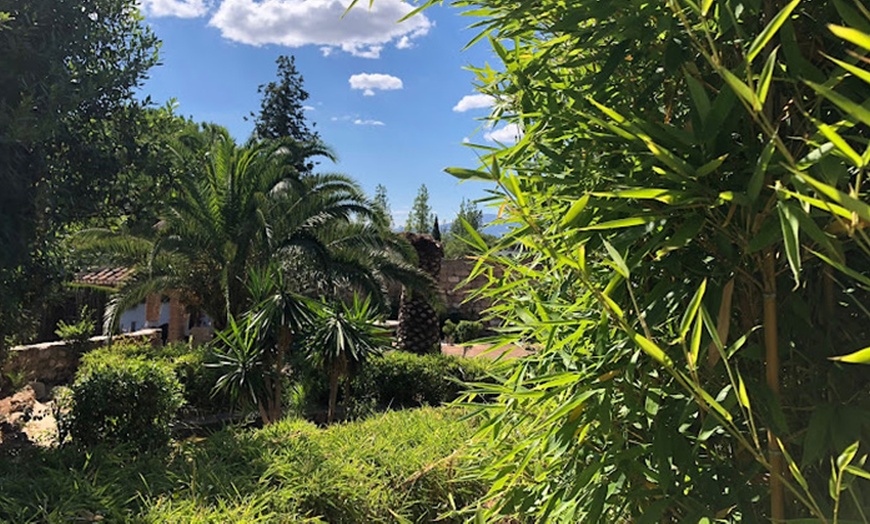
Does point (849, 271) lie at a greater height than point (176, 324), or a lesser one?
greater

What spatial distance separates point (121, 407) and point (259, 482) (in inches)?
120

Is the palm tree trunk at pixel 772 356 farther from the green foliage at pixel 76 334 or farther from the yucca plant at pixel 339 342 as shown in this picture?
the green foliage at pixel 76 334

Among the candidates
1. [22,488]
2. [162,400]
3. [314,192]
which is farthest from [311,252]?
[22,488]

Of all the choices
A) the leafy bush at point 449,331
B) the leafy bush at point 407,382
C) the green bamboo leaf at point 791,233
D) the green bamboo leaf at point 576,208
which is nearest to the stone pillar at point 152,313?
the leafy bush at point 449,331

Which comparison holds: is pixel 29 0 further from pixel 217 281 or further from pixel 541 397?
pixel 217 281

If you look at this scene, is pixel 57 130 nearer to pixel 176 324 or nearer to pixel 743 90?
pixel 743 90

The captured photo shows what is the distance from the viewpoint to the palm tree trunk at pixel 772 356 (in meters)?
0.86

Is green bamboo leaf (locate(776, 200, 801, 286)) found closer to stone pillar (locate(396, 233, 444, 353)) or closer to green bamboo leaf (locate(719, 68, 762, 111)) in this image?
green bamboo leaf (locate(719, 68, 762, 111))

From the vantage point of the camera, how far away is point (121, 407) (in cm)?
505

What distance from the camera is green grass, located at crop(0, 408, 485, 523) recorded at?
Result: 2.42m


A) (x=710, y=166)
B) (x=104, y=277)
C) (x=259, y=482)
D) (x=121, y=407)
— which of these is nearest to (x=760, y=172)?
(x=710, y=166)

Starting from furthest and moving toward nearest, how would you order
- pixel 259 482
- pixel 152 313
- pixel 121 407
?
pixel 152 313, pixel 121 407, pixel 259 482

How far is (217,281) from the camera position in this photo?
9695 millimetres

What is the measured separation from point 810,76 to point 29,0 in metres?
5.26
